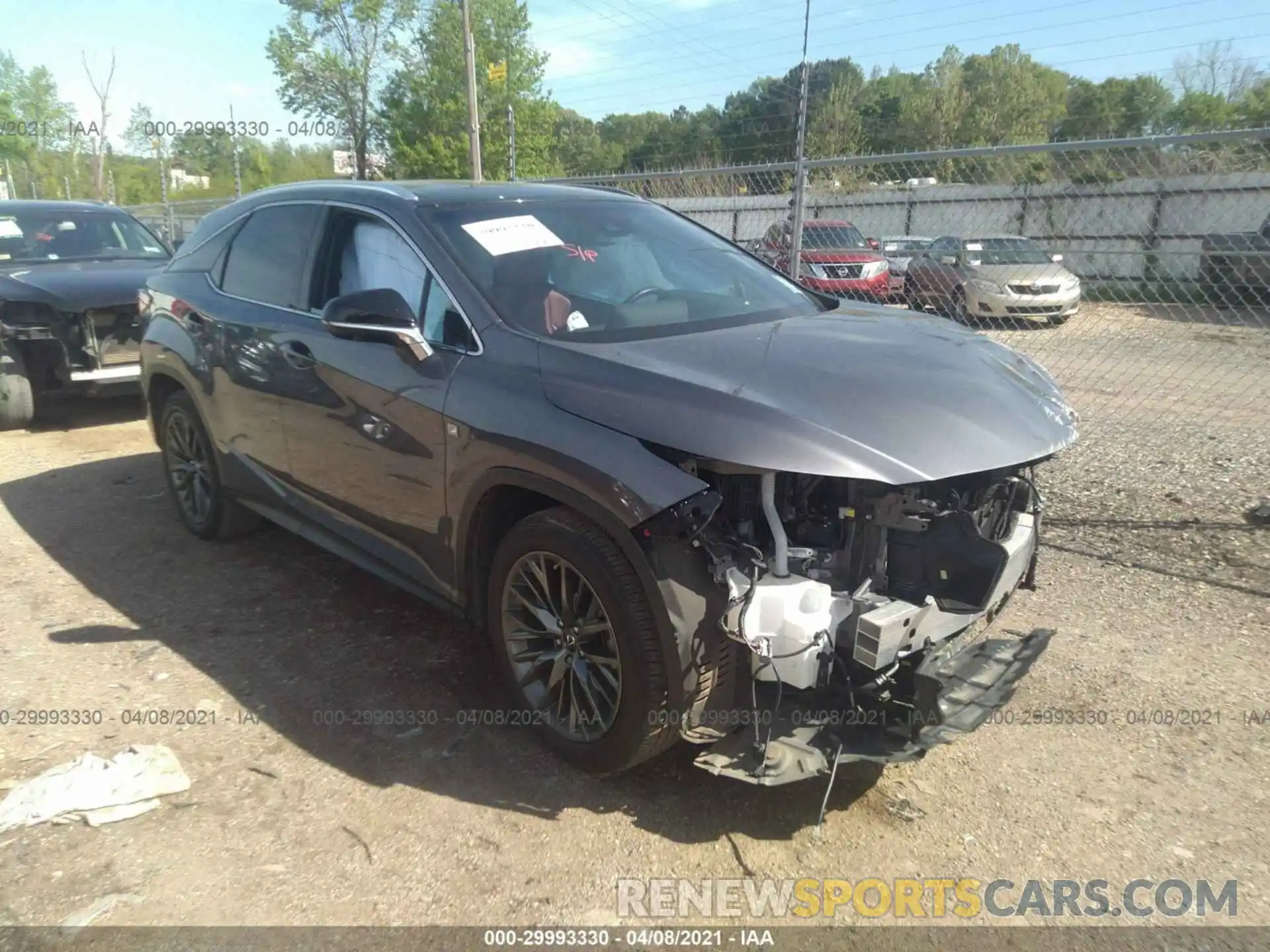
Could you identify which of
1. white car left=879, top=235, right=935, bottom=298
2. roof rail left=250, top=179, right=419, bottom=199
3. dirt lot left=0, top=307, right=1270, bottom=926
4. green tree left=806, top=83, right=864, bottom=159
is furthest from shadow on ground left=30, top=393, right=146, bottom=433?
green tree left=806, top=83, right=864, bottom=159

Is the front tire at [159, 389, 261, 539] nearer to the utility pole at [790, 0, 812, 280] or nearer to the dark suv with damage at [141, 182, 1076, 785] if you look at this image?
the dark suv with damage at [141, 182, 1076, 785]

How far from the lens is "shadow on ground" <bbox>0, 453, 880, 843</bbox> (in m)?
3.00

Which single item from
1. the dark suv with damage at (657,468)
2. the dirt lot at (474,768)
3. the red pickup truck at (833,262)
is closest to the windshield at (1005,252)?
the red pickup truck at (833,262)

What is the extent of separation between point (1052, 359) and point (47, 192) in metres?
46.6

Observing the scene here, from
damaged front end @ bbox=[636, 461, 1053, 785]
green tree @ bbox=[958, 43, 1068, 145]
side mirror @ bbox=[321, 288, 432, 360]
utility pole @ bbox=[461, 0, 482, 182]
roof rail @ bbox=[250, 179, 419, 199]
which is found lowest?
damaged front end @ bbox=[636, 461, 1053, 785]

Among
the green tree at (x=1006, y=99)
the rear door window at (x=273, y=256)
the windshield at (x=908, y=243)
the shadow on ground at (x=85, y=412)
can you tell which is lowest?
the shadow on ground at (x=85, y=412)

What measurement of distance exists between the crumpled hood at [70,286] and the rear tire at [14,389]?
463 millimetres

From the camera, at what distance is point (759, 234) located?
871 centimetres

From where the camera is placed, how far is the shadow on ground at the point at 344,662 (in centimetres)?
300

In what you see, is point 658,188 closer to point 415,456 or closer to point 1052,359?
point 1052,359

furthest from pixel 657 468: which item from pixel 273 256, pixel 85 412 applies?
pixel 85 412

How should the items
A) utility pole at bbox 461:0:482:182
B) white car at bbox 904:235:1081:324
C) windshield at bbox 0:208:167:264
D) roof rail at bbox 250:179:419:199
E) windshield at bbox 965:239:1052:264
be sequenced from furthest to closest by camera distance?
utility pole at bbox 461:0:482:182 < windshield at bbox 0:208:167:264 < white car at bbox 904:235:1081:324 < windshield at bbox 965:239:1052:264 < roof rail at bbox 250:179:419:199

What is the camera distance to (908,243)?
8852 millimetres

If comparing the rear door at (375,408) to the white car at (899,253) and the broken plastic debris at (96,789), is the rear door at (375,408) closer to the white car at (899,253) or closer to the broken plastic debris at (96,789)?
the broken plastic debris at (96,789)
